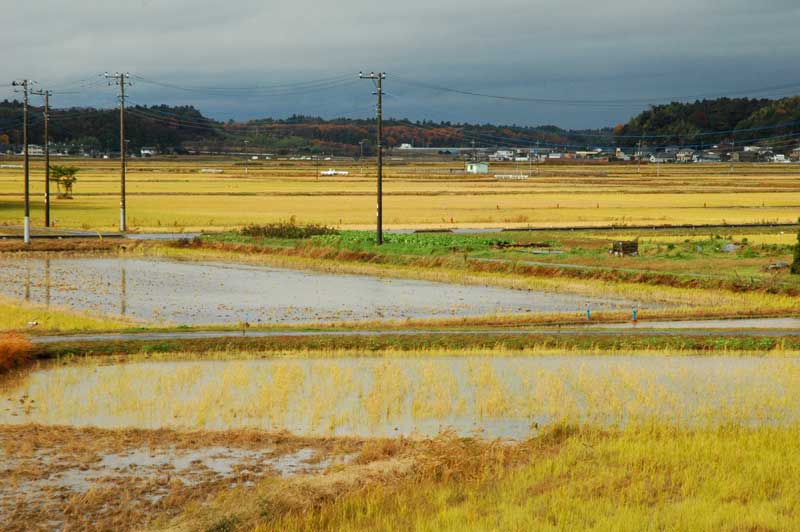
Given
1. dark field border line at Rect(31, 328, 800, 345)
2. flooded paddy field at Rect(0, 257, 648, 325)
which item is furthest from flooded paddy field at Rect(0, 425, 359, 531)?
flooded paddy field at Rect(0, 257, 648, 325)

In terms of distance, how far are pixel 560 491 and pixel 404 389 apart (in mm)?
7091

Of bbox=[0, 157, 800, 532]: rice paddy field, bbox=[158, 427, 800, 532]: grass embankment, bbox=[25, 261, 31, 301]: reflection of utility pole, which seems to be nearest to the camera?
bbox=[158, 427, 800, 532]: grass embankment

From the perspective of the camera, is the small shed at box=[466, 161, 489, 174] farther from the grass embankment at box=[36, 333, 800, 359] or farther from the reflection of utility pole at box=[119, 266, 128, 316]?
the grass embankment at box=[36, 333, 800, 359]

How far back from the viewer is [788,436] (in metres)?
15.7

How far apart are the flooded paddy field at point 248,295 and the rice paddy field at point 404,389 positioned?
208mm

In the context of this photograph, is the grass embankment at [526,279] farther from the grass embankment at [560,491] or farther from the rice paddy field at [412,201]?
the rice paddy field at [412,201]

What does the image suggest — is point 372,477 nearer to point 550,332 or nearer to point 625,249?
point 550,332

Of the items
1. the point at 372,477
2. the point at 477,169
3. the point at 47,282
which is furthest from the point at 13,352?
the point at 477,169

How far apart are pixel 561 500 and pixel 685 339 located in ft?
43.6

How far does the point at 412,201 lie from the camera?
95.9m

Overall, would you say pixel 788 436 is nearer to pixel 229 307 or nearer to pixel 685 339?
pixel 685 339

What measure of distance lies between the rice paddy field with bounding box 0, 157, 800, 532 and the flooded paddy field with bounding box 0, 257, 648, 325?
0.21 meters

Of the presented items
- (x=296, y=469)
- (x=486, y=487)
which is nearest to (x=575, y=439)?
(x=486, y=487)

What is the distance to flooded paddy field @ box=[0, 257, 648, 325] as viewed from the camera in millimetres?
31625
